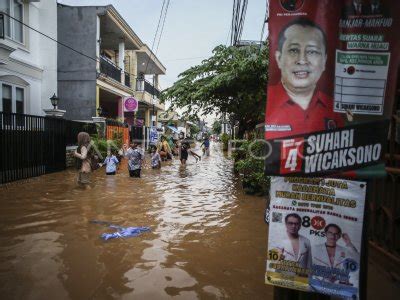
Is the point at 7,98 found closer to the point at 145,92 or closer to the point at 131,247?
the point at 131,247

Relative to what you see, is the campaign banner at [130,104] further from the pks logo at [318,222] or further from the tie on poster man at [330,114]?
the pks logo at [318,222]

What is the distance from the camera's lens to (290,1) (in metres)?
2.18

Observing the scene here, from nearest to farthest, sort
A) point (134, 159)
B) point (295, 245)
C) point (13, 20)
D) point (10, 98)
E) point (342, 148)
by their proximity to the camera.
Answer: point (342, 148) < point (295, 245) < point (134, 159) < point (13, 20) < point (10, 98)

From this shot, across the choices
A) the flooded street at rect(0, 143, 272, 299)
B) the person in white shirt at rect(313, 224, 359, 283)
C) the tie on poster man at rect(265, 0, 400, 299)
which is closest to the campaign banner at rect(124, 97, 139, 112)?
the flooded street at rect(0, 143, 272, 299)

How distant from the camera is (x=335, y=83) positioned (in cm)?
220

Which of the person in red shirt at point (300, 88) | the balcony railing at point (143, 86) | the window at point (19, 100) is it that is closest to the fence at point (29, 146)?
the window at point (19, 100)

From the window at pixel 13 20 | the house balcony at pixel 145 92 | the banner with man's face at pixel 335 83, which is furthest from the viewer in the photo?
the house balcony at pixel 145 92

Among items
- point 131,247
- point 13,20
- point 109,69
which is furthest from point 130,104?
point 131,247

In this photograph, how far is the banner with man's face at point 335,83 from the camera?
216 cm

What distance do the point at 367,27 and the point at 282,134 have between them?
34.0 inches

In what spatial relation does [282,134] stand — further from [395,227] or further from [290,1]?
[395,227]

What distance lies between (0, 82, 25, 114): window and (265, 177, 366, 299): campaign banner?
13.4 m

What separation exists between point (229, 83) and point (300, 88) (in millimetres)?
8198

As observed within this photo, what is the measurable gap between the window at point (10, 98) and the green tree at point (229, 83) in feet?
20.5
